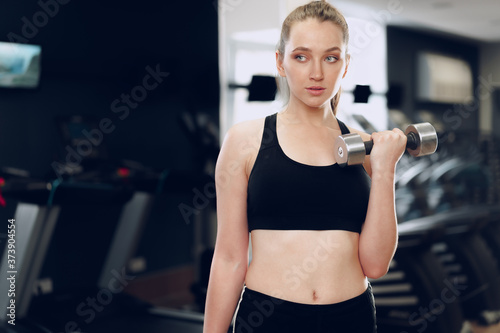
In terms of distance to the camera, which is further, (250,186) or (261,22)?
(261,22)

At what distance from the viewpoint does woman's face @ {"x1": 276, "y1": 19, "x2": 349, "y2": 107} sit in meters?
0.99

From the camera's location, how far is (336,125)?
1.13 metres

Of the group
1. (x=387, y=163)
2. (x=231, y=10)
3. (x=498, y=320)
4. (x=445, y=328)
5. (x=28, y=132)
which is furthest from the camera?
(x=231, y=10)

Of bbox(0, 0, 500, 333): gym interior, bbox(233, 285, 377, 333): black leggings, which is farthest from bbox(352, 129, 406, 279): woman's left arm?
bbox(0, 0, 500, 333): gym interior

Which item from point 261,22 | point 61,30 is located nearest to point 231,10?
point 261,22

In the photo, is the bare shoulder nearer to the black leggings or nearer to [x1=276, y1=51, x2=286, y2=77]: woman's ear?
[x1=276, y1=51, x2=286, y2=77]: woman's ear

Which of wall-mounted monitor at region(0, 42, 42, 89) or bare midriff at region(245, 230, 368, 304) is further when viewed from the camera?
wall-mounted monitor at region(0, 42, 42, 89)

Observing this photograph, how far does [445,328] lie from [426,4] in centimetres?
223

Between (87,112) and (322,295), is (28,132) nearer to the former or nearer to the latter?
(87,112)

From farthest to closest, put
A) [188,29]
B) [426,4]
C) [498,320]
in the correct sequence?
[188,29] < [426,4] < [498,320]

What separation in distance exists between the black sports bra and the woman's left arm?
34 millimetres

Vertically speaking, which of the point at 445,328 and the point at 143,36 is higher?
the point at 143,36

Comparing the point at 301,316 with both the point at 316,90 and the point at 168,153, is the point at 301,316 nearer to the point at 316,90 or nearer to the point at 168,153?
the point at 316,90

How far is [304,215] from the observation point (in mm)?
997
